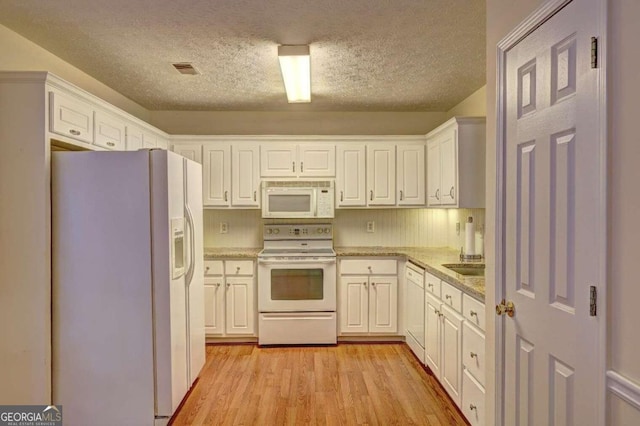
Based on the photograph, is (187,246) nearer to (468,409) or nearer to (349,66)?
(349,66)

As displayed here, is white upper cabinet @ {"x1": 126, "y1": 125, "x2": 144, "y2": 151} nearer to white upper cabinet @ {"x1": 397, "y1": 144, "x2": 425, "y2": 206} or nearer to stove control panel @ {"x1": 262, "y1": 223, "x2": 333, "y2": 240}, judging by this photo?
stove control panel @ {"x1": 262, "y1": 223, "x2": 333, "y2": 240}

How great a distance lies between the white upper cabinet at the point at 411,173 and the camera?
3895 millimetres

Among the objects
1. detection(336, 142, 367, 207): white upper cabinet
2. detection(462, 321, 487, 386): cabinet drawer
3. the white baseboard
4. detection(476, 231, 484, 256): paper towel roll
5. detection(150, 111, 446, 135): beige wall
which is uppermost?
detection(150, 111, 446, 135): beige wall

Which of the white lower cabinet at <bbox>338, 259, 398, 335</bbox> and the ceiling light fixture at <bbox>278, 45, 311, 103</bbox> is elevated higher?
the ceiling light fixture at <bbox>278, 45, 311, 103</bbox>

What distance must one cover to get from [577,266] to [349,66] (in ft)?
7.26

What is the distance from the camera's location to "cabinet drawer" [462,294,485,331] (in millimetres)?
2012

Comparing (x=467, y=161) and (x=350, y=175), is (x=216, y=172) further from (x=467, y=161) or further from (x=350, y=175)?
(x=467, y=161)

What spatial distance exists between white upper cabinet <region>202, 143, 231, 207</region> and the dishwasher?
6.73 feet

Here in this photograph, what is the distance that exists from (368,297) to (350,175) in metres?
1.29

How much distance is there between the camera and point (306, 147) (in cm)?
389

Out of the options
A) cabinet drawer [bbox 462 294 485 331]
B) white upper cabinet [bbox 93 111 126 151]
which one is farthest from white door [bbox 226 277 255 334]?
cabinet drawer [bbox 462 294 485 331]

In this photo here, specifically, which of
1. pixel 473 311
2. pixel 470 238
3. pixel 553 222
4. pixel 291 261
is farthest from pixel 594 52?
pixel 291 261

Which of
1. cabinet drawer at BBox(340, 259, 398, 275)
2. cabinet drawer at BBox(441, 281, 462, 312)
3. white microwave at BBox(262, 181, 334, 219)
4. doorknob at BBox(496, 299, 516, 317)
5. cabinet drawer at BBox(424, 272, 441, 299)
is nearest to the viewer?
doorknob at BBox(496, 299, 516, 317)

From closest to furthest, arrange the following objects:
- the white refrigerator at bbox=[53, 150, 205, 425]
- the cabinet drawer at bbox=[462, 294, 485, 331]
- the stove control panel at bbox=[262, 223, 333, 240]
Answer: the cabinet drawer at bbox=[462, 294, 485, 331] < the white refrigerator at bbox=[53, 150, 205, 425] < the stove control panel at bbox=[262, 223, 333, 240]
